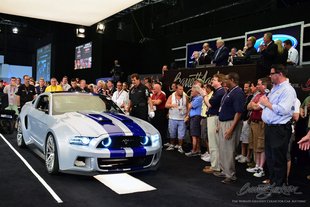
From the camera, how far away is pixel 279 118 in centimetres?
→ 418

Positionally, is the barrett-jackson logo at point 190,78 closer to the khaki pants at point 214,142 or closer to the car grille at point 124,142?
the khaki pants at point 214,142

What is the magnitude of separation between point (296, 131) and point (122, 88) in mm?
4557

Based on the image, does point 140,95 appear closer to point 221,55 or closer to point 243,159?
point 221,55

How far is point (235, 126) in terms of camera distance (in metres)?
4.68

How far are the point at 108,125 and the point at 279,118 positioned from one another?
2.35 m

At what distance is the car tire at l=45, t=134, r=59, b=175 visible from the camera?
4.59 meters

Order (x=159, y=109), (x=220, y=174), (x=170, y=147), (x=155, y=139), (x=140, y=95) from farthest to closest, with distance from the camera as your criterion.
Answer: (x=159, y=109)
(x=170, y=147)
(x=140, y=95)
(x=220, y=174)
(x=155, y=139)

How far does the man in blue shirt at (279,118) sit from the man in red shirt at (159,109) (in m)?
3.69

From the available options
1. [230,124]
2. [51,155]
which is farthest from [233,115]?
[51,155]

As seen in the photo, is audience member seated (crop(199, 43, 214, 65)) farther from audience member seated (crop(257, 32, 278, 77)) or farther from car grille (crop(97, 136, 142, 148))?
car grille (crop(97, 136, 142, 148))

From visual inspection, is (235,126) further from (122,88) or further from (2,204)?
(122,88)

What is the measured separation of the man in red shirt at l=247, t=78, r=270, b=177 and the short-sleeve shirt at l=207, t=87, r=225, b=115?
2.29 ft

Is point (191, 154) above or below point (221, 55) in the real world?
below

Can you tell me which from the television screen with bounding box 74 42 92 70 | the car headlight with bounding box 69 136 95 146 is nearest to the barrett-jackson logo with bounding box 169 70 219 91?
the car headlight with bounding box 69 136 95 146
